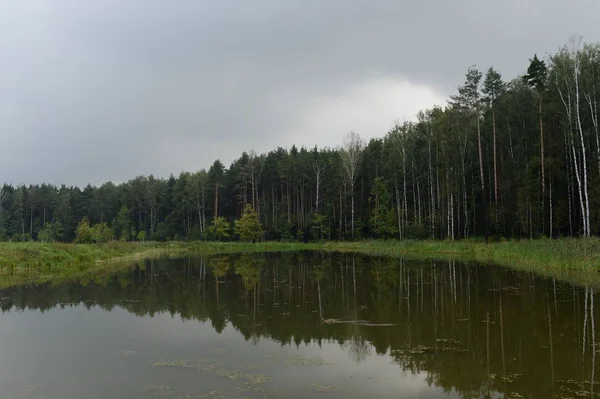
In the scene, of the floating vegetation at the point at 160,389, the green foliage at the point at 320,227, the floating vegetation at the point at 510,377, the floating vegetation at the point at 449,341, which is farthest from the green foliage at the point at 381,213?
the floating vegetation at the point at 160,389

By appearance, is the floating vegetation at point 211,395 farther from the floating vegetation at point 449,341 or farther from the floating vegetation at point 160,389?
the floating vegetation at point 449,341

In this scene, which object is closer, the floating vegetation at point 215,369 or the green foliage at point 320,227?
the floating vegetation at point 215,369

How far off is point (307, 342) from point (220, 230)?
181ft

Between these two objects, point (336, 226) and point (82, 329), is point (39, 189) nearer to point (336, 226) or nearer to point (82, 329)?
point (336, 226)

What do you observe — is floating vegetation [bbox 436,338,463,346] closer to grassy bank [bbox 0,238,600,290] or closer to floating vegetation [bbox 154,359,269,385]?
floating vegetation [bbox 154,359,269,385]

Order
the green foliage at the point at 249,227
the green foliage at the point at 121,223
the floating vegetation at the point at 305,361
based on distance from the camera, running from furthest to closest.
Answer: the green foliage at the point at 121,223 < the green foliage at the point at 249,227 < the floating vegetation at the point at 305,361

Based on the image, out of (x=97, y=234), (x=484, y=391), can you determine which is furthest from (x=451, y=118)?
(x=97, y=234)

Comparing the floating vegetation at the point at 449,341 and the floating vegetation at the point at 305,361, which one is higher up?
the floating vegetation at the point at 449,341

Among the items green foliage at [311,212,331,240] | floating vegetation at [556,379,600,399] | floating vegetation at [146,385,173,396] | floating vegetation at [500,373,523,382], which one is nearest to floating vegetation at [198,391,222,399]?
floating vegetation at [146,385,173,396]

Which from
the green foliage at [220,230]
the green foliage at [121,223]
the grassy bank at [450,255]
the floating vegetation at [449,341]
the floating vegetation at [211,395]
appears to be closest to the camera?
the floating vegetation at [211,395]

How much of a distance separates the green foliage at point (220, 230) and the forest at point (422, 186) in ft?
0.96

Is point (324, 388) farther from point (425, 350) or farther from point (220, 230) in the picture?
point (220, 230)

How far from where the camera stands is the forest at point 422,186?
29234 mm

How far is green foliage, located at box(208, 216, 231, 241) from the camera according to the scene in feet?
208
